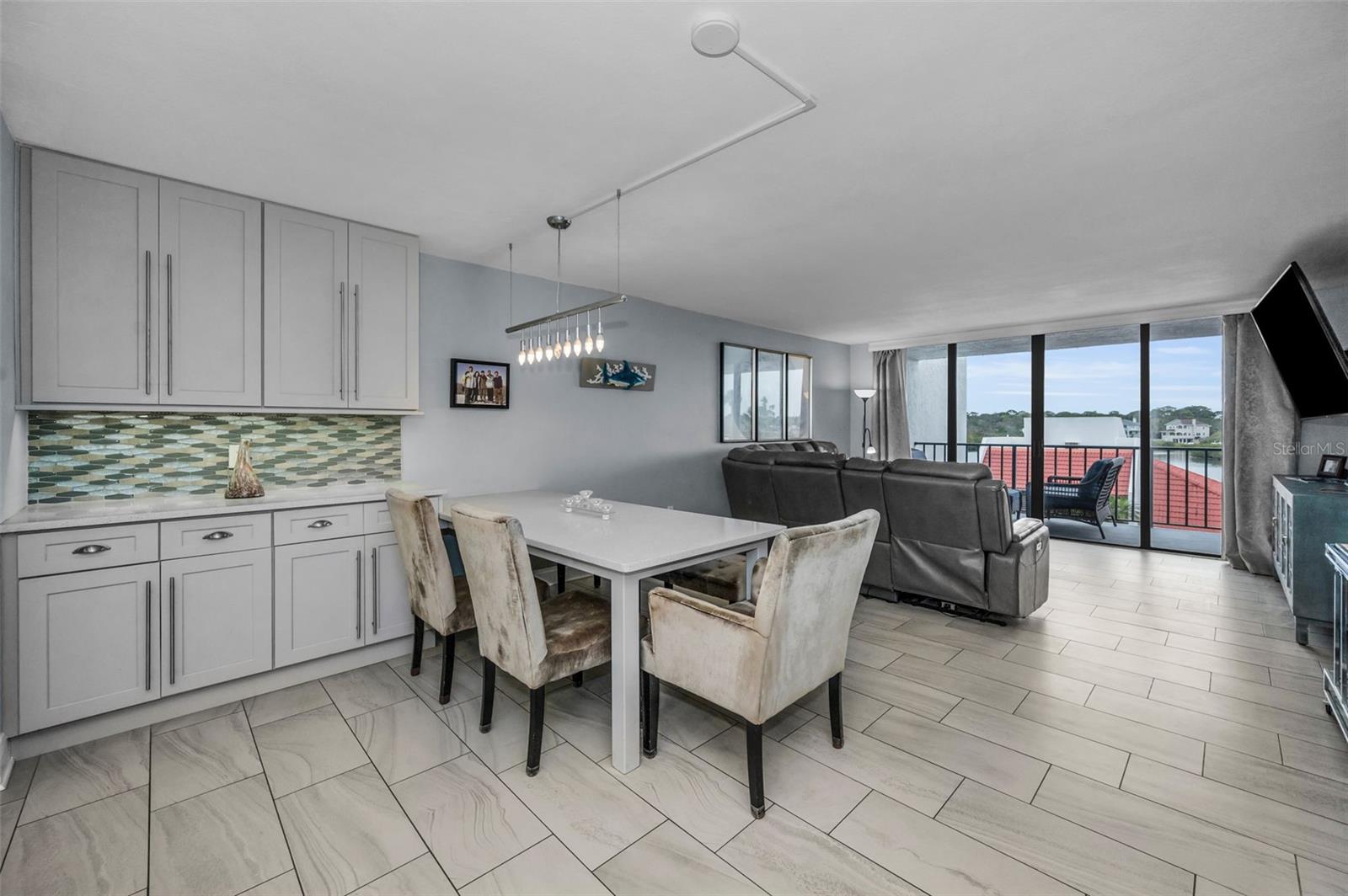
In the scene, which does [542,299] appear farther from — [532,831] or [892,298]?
[532,831]

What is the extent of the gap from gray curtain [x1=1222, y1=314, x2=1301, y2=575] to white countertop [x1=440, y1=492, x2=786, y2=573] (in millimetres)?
4810

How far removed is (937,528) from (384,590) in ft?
11.0

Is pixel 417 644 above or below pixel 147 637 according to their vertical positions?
below

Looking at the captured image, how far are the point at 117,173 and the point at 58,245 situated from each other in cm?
40

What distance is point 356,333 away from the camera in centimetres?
320

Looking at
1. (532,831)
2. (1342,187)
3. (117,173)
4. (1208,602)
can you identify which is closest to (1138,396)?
(1208,602)

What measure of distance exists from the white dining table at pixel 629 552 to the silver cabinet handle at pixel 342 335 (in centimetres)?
91

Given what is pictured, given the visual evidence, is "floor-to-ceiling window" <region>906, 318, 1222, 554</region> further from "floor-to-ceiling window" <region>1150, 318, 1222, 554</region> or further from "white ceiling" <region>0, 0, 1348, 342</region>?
"white ceiling" <region>0, 0, 1348, 342</region>

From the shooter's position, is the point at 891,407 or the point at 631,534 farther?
the point at 891,407

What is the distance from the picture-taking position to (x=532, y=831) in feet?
5.93

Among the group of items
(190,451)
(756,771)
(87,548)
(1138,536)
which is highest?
(190,451)

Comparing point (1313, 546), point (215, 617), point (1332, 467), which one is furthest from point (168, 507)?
point (1332, 467)

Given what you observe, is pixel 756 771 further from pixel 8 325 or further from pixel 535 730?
pixel 8 325

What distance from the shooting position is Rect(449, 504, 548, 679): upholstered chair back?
80.4 inches
